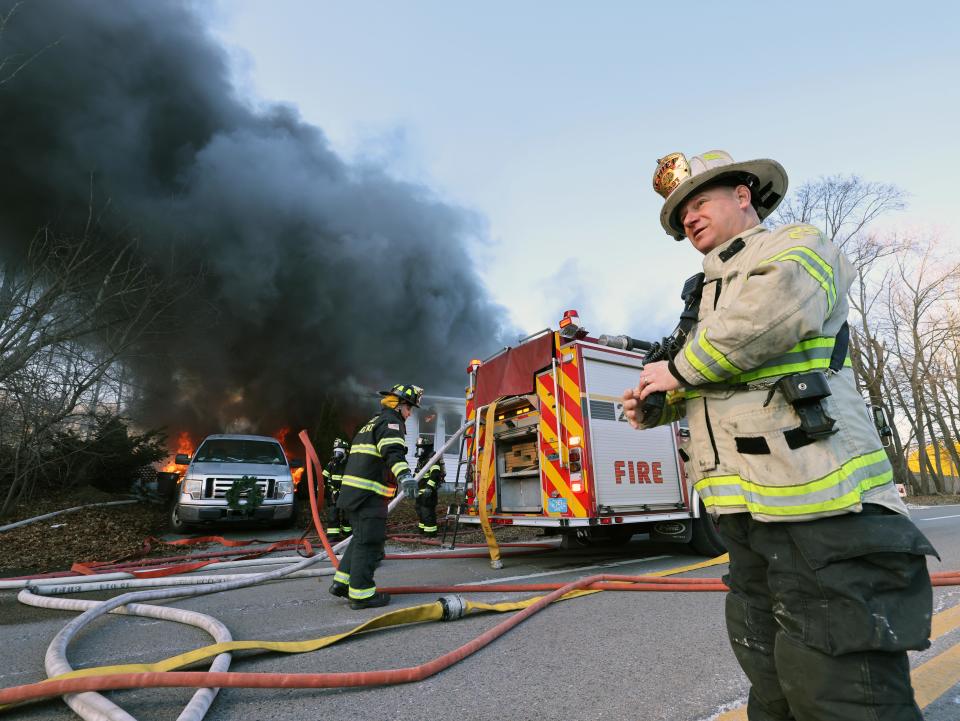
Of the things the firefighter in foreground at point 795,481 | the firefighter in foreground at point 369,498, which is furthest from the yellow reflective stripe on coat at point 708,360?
the firefighter in foreground at point 369,498

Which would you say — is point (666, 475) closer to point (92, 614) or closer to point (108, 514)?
point (92, 614)

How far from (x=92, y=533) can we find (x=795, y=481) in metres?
8.80

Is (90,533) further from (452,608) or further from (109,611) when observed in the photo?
(452,608)

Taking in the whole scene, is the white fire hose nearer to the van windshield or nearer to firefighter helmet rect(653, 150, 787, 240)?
firefighter helmet rect(653, 150, 787, 240)

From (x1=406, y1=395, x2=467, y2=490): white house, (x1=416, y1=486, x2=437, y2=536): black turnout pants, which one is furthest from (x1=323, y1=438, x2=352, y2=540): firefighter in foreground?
(x1=406, y1=395, x2=467, y2=490): white house

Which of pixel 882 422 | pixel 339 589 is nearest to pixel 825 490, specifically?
pixel 882 422

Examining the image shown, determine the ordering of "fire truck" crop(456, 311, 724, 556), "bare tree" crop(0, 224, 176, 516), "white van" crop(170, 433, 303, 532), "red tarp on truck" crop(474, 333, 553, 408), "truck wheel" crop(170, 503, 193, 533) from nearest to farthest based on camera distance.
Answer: "fire truck" crop(456, 311, 724, 556), "red tarp on truck" crop(474, 333, 553, 408), "bare tree" crop(0, 224, 176, 516), "white van" crop(170, 433, 303, 532), "truck wheel" crop(170, 503, 193, 533)

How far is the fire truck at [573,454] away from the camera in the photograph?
5.10 meters

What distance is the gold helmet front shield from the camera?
1.61 metres

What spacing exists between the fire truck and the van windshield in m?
4.61

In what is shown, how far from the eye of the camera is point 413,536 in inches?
299

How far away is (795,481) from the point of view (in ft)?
3.71

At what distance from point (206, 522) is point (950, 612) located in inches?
335

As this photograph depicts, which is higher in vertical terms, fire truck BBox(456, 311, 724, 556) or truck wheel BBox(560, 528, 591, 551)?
fire truck BBox(456, 311, 724, 556)
